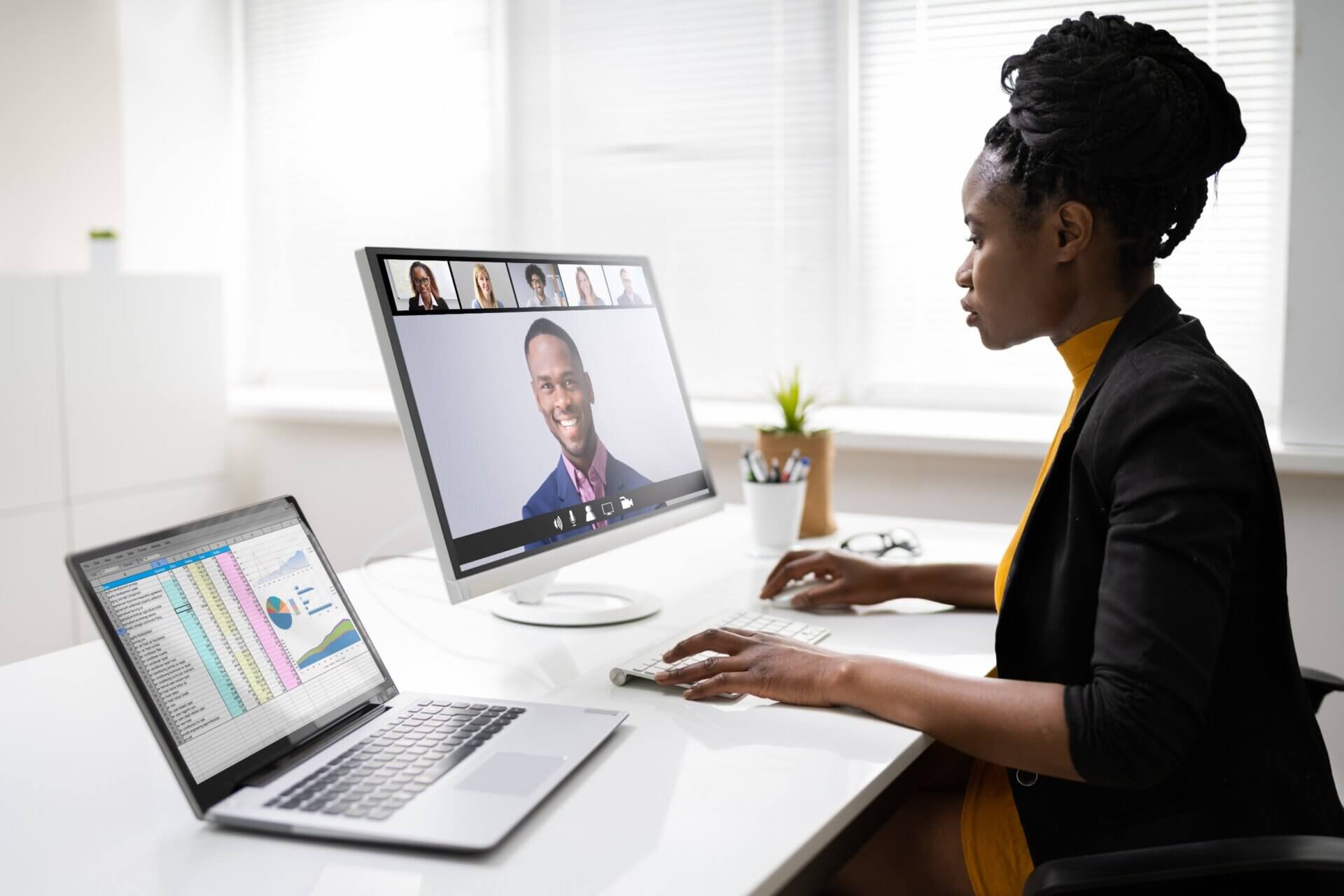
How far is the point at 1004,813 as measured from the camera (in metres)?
1.24

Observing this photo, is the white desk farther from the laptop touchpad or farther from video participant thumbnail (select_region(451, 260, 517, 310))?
video participant thumbnail (select_region(451, 260, 517, 310))

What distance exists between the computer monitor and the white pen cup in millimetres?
97

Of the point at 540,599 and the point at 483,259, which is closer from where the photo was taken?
the point at 483,259

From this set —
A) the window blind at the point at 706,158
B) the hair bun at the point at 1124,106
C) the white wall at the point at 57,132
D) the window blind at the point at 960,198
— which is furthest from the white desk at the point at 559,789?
the white wall at the point at 57,132

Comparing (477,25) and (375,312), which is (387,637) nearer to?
(375,312)

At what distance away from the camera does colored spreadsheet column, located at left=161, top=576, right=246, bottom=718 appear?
0.97 metres

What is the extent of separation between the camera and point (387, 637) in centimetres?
145

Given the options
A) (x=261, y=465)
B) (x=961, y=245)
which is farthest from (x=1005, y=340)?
(x=261, y=465)

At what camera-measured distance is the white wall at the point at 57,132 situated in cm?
342

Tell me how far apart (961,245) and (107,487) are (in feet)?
7.86

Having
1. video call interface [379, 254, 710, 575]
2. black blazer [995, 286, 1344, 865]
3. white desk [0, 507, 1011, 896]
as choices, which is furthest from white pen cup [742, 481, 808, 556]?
black blazer [995, 286, 1344, 865]

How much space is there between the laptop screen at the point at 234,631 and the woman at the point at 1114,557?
0.36 metres

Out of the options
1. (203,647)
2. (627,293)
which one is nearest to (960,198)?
(627,293)

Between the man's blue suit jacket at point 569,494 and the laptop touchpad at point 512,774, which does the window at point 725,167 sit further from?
the laptop touchpad at point 512,774
